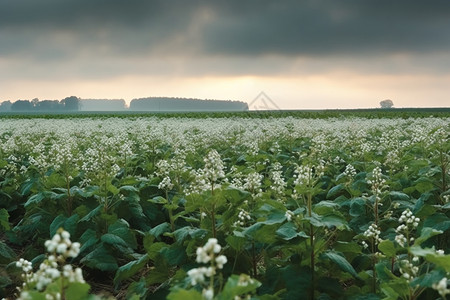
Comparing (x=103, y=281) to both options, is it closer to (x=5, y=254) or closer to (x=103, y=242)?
(x=103, y=242)

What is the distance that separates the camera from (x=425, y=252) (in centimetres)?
267

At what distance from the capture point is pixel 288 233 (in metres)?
4.05

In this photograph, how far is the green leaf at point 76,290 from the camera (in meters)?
2.18

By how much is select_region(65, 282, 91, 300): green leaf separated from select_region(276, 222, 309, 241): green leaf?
2117 millimetres

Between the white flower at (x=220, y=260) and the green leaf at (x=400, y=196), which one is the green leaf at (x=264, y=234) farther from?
the green leaf at (x=400, y=196)

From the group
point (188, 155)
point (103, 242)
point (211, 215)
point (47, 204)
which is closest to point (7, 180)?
point (47, 204)

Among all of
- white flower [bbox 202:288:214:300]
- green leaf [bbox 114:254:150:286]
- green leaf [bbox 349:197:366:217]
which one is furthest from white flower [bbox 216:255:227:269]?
green leaf [bbox 349:197:366:217]

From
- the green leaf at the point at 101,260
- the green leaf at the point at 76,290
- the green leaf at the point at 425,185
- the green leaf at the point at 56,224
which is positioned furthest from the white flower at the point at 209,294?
the green leaf at the point at 425,185

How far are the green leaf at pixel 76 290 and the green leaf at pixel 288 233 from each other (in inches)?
83.4

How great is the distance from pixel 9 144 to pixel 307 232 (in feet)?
37.3

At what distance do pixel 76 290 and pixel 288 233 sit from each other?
7.26ft

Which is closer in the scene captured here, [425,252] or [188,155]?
[425,252]

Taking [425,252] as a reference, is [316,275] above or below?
below

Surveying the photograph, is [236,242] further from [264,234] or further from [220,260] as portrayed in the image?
[220,260]
